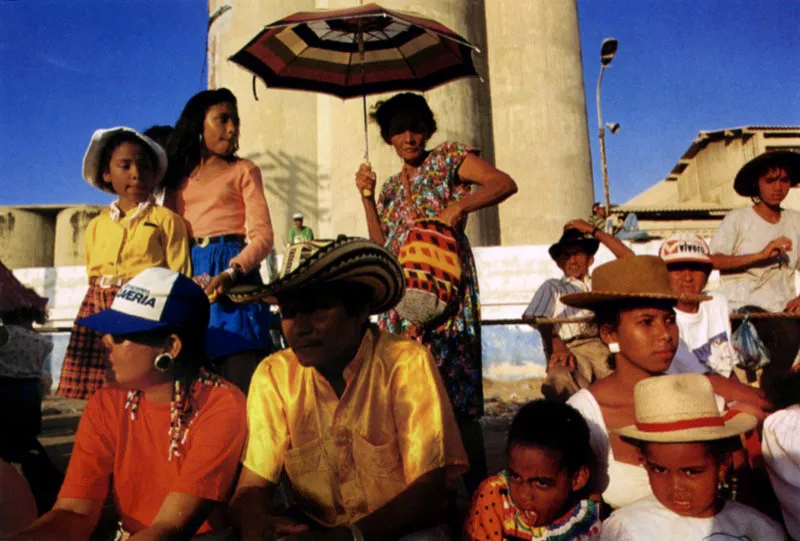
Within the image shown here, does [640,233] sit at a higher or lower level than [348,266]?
higher

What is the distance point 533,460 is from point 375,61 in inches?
120

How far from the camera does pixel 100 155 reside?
11.4 feet

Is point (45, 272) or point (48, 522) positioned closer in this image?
point (48, 522)

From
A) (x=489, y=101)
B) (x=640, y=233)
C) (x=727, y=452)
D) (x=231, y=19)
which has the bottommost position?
(x=727, y=452)

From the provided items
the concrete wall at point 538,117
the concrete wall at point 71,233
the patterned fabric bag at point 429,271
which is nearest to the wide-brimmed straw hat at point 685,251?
the patterned fabric bag at point 429,271

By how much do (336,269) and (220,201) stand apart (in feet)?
5.67

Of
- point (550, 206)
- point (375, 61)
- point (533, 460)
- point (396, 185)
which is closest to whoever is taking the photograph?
point (533, 460)

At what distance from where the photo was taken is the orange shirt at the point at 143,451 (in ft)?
7.54

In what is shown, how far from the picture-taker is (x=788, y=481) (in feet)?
8.05

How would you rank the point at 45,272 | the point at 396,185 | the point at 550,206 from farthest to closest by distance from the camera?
the point at 550,206, the point at 45,272, the point at 396,185

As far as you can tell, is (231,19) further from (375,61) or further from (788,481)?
(788,481)

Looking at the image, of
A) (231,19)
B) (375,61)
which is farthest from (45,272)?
(375,61)

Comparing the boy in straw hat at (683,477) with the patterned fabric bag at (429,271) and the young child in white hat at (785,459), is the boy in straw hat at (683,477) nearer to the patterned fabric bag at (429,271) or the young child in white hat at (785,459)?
the young child in white hat at (785,459)

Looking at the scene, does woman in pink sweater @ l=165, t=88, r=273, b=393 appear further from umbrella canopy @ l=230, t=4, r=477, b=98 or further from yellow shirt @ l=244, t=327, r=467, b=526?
yellow shirt @ l=244, t=327, r=467, b=526
